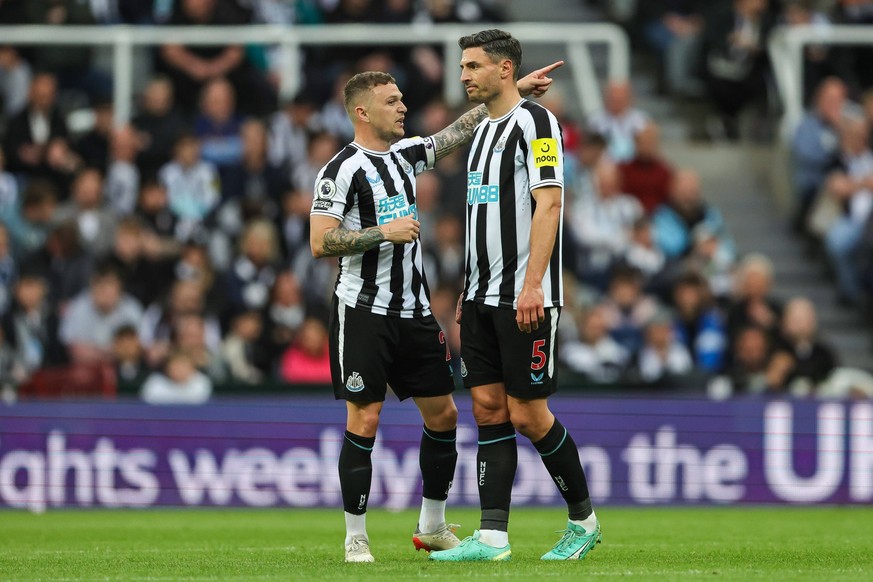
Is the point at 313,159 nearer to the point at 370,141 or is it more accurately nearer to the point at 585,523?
the point at 370,141

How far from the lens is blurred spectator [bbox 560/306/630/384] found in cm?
1516

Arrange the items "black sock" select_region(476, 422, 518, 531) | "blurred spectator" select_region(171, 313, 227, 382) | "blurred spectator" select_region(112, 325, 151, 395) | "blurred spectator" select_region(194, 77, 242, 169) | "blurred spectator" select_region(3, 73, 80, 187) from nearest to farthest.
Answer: "black sock" select_region(476, 422, 518, 531)
"blurred spectator" select_region(112, 325, 151, 395)
"blurred spectator" select_region(171, 313, 227, 382)
"blurred spectator" select_region(3, 73, 80, 187)
"blurred spectator" select_region(194, 77, 242, 169)

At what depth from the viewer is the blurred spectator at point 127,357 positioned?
14742 millimetres

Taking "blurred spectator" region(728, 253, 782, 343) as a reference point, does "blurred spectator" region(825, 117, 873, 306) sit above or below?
above

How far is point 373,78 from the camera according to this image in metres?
8.78

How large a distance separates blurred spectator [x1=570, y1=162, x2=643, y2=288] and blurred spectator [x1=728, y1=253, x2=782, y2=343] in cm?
124

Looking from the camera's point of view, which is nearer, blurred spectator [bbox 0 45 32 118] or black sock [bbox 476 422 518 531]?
black sock [bbox 476 422 518 531]

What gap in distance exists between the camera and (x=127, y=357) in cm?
1485

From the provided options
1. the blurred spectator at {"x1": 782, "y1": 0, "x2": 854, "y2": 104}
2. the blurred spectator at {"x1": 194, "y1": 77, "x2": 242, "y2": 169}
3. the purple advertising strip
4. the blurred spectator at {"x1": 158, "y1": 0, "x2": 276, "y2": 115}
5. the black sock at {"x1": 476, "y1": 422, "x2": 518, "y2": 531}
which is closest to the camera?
the black sock at {"x1": 476, "y1": 422, "x2": 518, "y2": 531}

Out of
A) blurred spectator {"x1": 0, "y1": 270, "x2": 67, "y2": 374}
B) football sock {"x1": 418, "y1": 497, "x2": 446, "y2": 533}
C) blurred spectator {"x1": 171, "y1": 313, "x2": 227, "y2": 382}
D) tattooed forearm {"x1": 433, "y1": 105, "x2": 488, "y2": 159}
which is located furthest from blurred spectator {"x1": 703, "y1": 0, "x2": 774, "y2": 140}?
football sock {"x1": 418, "y1": 497, "x2": 446, "y2": 533}

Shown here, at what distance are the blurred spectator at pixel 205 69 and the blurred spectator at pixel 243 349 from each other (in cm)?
A: 311

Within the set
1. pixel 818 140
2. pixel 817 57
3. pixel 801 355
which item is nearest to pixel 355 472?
pixel 801 355

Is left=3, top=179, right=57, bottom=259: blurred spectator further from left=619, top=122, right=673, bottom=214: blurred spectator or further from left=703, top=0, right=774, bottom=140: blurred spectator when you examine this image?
left=703, top=0, right=774, bottom=140: blurred spectator

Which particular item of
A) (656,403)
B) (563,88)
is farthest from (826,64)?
(656,403)
